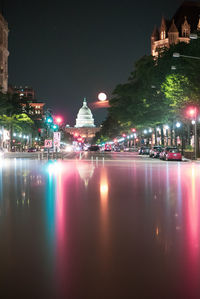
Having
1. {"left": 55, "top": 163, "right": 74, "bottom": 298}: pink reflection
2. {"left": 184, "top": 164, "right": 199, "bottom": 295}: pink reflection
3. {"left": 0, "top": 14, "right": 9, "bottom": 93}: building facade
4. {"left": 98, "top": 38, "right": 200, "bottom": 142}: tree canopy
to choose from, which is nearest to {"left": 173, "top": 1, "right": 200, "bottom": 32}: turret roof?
{"left": 98, "top": 38, "right": 200, "bottom": 142}: tree canopy

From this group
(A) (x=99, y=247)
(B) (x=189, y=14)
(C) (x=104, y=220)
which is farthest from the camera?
(B) (x=189, y=14)

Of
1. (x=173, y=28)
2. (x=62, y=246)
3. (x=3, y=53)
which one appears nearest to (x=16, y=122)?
(x=3, y=53)

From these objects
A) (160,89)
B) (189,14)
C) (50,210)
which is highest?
(189,14)

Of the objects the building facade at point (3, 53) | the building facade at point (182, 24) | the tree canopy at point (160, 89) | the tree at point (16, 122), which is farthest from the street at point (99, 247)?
the building facade at point (3, 53)

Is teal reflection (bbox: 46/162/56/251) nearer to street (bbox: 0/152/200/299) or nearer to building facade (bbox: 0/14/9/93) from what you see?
street (bbox: 0/152/200/299)

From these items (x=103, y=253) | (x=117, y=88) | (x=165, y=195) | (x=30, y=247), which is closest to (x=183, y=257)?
(x=103, y=253)

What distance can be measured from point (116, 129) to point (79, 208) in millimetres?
142108

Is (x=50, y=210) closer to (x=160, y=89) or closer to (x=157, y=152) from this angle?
(x=157, y=152)

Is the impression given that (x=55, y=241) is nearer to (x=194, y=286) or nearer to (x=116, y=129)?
(x=194, y=286)

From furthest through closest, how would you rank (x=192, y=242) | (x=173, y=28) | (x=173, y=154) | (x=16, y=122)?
(x=173, y=28) < (x=16, y=122) < (x=173, y=154) < (x=192, y=242)

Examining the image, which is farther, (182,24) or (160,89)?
(182,24)

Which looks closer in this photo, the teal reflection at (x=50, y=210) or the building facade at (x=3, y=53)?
the teal reflection at (x=50, y=210)

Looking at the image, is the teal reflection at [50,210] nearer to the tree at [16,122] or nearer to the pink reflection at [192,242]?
the pink reflection at [192,242]

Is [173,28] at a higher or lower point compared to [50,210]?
higher
